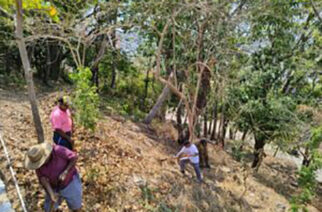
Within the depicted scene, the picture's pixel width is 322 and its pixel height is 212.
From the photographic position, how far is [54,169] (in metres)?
2.60

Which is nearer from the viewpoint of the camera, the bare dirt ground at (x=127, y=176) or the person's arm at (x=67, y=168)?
the person's arm at (x=67, y=168)

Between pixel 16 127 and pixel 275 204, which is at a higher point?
pixel 16 127

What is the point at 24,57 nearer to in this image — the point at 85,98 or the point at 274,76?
the point at 85,98

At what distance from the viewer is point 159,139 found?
713 centimetres

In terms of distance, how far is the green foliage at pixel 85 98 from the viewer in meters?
→ 3.94

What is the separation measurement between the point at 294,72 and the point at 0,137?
816 centimetres

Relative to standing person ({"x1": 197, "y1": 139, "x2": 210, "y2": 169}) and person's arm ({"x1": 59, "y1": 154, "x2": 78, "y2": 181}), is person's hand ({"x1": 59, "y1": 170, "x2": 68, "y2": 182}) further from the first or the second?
standing person ({"x1": 197, "y1": 139, "x2": 210, "y2": 169})

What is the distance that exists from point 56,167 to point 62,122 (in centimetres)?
114

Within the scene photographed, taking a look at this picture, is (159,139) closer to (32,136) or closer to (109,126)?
(109,126)

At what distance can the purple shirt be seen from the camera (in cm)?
258

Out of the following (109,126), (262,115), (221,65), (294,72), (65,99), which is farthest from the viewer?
(294,72)

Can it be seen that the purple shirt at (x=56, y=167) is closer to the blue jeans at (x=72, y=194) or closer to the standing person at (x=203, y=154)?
the blue jeans at (x=72, y=194)

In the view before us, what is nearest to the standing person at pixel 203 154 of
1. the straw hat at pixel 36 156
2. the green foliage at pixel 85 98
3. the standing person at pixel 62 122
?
the green foliage at pixel 85 98

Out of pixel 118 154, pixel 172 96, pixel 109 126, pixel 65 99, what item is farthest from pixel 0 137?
pixel 172 96
